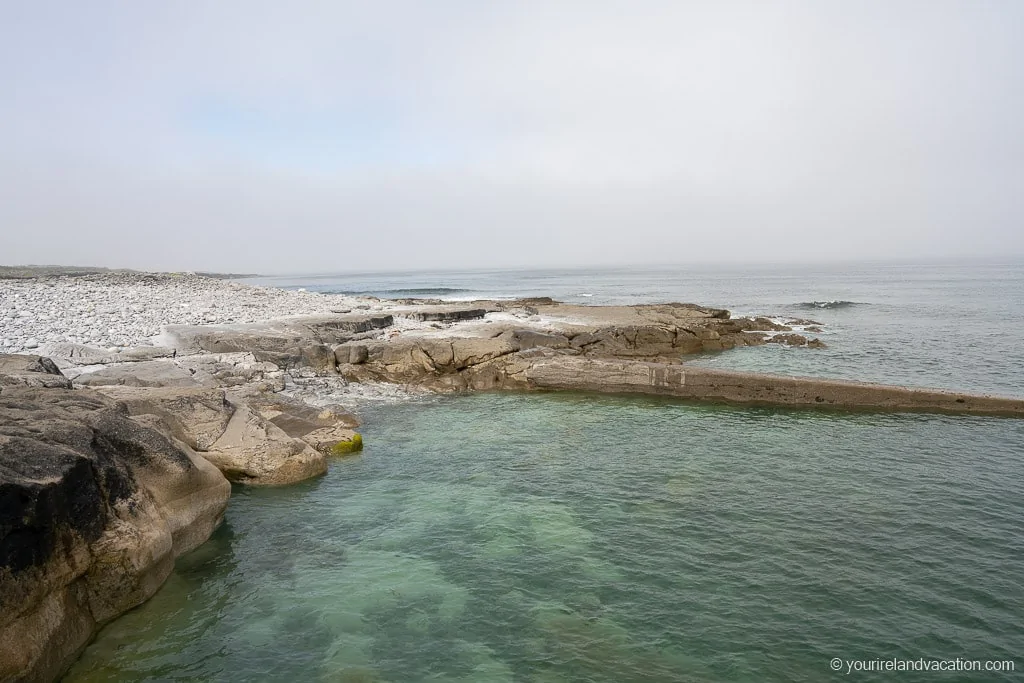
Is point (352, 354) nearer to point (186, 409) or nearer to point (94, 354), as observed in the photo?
point (94, 354)

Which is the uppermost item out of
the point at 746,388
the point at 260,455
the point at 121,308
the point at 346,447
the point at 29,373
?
the point at 121,308

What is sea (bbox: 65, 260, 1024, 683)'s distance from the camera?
554 cm

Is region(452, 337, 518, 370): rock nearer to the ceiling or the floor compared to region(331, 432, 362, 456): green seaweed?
nearer to the ceiling

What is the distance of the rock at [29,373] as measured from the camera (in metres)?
9.02

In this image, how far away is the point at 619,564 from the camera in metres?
7.28

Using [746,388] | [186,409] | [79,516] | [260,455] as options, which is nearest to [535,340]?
[746,388]

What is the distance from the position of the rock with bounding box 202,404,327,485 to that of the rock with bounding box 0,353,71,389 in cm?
270

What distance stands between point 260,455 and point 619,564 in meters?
6.69

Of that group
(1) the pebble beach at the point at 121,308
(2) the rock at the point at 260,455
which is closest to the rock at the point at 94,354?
(1) the pebble beach at the point at 121,308

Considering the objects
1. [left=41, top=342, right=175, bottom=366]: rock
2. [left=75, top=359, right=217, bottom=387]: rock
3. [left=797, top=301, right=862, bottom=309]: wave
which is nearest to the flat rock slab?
[left=75, top=359, right=217, bottom=387]: rock

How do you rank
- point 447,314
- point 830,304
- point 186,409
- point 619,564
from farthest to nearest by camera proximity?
point 830,304 → point 447,314 → point 186,409 → point 619,564

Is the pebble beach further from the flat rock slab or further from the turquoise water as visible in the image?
the flat rock slab

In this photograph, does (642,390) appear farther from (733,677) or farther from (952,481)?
(733,677)

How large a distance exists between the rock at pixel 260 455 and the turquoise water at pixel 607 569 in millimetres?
373
